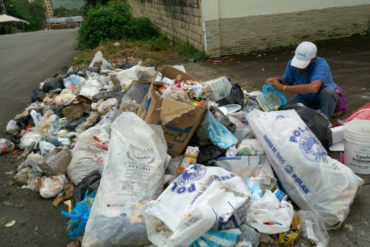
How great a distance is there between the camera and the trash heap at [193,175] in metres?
1.68

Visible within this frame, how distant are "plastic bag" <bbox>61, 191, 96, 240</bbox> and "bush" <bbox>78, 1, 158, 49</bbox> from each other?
875 centimetres

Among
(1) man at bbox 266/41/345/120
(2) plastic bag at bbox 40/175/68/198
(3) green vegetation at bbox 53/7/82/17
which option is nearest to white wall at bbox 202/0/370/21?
(1) man at bbox 266/41/345/120

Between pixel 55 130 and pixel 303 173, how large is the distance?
2.98 metres

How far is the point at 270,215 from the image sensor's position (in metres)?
1.86

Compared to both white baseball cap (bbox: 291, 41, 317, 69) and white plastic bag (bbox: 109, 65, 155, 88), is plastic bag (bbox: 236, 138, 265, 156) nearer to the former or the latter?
white baseball cap (bbox: 291, 41, 317, 69)

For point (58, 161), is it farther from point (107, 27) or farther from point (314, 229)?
point (107, 27)

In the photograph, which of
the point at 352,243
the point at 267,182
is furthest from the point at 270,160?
the point at 352,243

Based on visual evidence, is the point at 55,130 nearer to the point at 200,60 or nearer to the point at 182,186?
the point at 182,186

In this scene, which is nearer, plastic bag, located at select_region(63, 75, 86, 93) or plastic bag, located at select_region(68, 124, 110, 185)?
plastic bag, located at select_region(68, 124, 110, 185)

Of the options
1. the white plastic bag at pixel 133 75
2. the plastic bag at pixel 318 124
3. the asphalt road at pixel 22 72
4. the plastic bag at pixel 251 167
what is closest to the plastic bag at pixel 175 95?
the plastic bag at pixel 251 167

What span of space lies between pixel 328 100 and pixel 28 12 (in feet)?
212

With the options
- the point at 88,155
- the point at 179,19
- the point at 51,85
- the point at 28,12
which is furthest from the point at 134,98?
the point at 28,12

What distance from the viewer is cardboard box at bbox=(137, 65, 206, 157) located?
233cm

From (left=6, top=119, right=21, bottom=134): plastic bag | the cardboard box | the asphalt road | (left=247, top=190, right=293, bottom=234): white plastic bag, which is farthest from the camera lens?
the asphalt road
